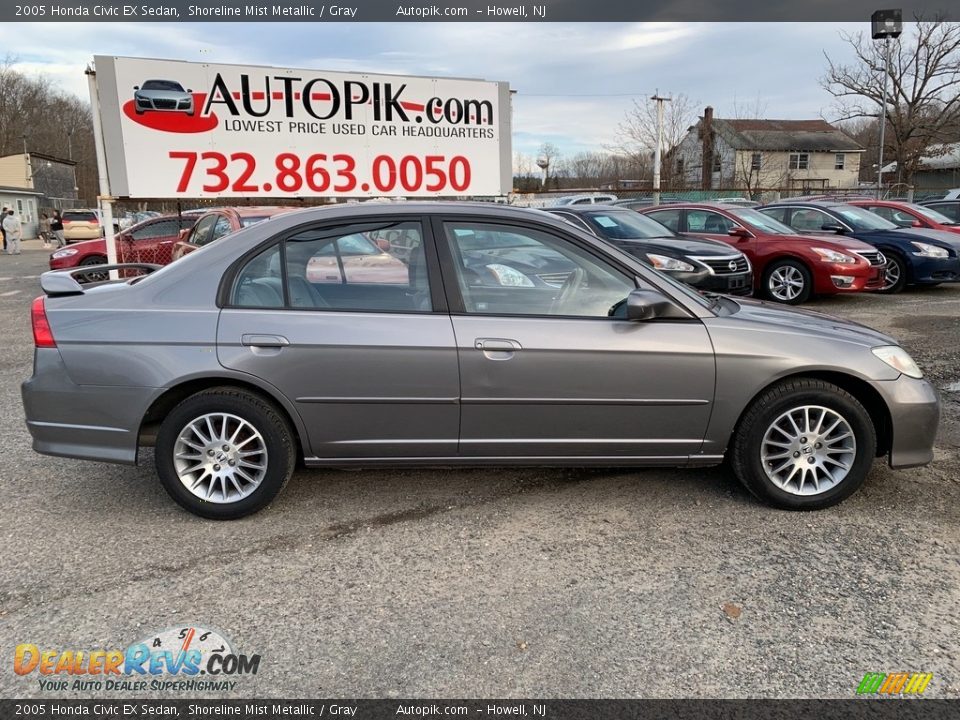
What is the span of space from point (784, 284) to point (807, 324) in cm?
755

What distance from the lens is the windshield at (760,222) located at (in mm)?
11094

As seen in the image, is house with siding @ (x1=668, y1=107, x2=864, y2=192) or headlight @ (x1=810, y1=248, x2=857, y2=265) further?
house with siding @ (x1=668, y1=107, x2=864, y2=192)

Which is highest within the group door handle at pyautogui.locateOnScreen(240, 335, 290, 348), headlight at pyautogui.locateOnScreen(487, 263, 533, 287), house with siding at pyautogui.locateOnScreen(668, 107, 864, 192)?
house with siding at pyautogui.locateOnScreen(668, 107, 864, 192)

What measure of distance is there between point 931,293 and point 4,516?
43.5 ft

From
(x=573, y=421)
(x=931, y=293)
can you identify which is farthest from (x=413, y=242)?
(x=931, y=293)

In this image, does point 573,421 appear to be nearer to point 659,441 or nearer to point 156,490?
point 659,441

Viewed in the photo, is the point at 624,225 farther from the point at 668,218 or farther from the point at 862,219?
the point at 862,219

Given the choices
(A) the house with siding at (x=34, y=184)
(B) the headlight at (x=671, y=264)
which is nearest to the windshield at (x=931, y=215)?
(B) the headlight at (x=671, y=264)

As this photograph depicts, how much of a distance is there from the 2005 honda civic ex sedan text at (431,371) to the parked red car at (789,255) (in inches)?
290

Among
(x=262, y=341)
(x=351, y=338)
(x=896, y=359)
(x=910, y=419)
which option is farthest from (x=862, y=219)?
(x=262, y=341)

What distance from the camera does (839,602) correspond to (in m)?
2.89

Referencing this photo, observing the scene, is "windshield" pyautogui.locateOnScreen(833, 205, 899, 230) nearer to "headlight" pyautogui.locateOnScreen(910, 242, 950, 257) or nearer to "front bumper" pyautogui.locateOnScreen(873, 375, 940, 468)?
"headlight" pyautogui.locateOnScreen(910, 242, 950, 257)

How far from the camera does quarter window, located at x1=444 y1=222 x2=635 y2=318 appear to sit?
3.64 metres

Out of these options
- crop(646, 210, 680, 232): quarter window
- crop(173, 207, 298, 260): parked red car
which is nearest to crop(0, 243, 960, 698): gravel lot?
crop(173, 207, 298, 260): parked red car
